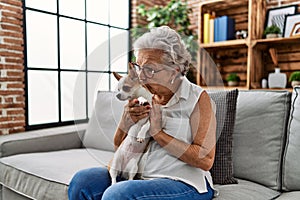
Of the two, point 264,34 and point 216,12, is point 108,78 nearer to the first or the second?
point 264,34

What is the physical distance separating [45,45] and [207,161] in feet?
7.25

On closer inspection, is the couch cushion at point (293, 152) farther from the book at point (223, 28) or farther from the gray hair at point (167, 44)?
the book at point (223, 28)

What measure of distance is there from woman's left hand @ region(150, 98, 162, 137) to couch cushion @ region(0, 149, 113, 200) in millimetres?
345

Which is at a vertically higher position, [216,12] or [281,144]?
[216,12]

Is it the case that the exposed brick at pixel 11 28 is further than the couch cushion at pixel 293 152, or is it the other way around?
the exposed brick at pixel 11 28

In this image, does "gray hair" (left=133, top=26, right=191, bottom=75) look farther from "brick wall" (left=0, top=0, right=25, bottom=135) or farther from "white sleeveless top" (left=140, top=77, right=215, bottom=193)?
Result: "brick wall" (left=0, top=0, right=25, bottom=135)

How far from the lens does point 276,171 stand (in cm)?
142

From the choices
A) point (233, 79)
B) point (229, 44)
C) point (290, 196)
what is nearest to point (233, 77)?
point (233, 79)

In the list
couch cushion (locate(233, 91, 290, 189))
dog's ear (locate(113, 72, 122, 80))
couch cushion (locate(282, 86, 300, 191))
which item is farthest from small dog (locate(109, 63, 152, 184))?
couch cushion (locate(282, 86, 300, 191))

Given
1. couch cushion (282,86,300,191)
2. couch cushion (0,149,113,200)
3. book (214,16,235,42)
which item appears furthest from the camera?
book (214,16,235,42)

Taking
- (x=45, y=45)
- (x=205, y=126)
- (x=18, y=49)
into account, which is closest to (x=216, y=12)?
(x=45, y=45)

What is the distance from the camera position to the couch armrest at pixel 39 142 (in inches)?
77.3

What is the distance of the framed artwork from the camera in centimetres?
293

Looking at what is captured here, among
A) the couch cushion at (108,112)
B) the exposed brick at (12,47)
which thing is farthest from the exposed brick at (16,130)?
the couch cushion at (108,112)
